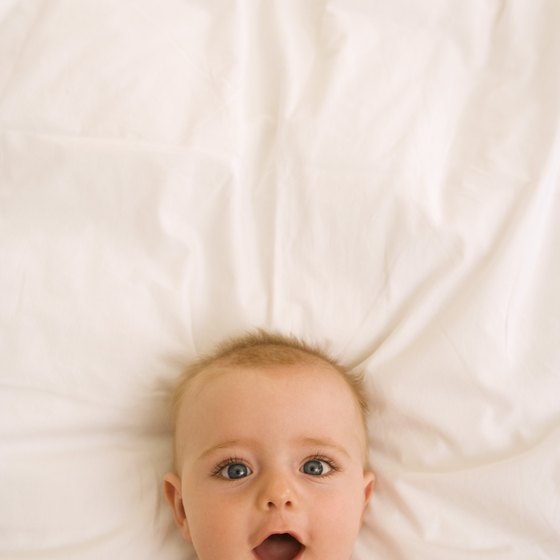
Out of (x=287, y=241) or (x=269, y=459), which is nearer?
(x=269, y=459)

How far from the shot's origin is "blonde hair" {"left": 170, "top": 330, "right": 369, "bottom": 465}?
1.20 m

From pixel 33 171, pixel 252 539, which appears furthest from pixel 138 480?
pixel 33 171

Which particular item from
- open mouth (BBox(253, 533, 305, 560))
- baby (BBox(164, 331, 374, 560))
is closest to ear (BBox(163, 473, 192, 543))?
baby (BBox(164, 331, 374, 560))

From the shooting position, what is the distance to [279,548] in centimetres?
111

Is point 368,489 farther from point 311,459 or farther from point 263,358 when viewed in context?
point 263,358

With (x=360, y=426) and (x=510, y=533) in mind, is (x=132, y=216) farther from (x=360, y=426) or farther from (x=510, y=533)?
(x=510, y=533)

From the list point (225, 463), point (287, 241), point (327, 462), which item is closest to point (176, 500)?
point (225, 463)

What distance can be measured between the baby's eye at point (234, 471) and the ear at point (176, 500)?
9cm

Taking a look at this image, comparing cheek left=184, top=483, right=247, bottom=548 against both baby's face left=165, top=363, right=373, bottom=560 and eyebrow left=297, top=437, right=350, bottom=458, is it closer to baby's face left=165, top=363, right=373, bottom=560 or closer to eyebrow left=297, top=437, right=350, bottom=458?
baby's face left=165, top=363, right=373, bottom=560

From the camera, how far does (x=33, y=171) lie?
4.43 ft

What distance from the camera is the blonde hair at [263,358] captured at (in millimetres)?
1204

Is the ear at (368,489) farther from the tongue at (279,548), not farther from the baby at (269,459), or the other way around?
the tongue at (279,548)

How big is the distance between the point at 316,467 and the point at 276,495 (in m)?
0.09

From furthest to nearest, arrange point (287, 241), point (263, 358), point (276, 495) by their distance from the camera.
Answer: point (287, 241), point (263, 358), point (276, 495)
